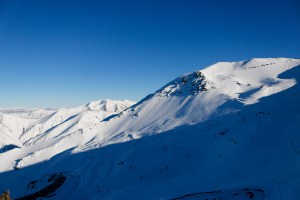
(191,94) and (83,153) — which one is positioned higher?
(191,94)

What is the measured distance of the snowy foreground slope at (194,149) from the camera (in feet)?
84.3

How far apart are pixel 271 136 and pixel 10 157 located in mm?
72608

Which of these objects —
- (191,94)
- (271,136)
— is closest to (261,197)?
(271,136)

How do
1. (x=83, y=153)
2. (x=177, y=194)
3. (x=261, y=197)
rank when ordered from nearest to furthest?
(x=261, y=197)
(x=177, y=194)
(x=83, y=153)

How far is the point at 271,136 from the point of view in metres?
34.8

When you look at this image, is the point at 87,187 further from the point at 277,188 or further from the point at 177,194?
the point at 277,188

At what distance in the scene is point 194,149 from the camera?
1564 inches

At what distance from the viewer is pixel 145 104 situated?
8269 centimetres

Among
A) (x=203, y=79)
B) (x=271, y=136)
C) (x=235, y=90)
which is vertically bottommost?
(x=271, y=136)

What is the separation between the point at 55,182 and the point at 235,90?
4501 centimetres

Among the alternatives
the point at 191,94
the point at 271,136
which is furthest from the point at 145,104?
the point at 271,136

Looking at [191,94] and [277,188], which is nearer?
[277,188]

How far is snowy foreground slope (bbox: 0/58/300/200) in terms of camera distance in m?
25.7

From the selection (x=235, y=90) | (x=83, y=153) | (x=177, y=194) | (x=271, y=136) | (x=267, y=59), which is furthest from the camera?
(x=267, y=59)
